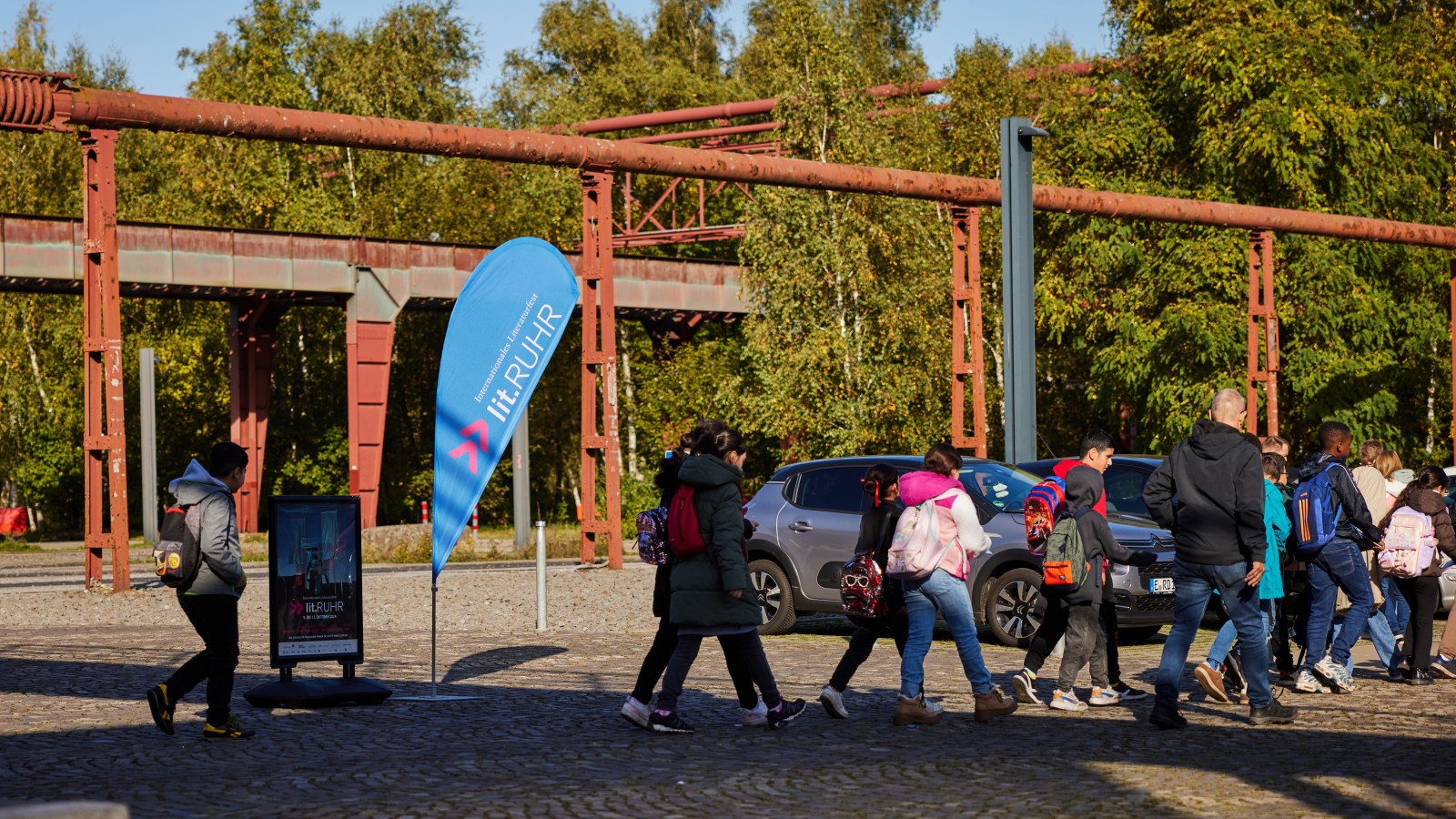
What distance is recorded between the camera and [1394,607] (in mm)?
11641

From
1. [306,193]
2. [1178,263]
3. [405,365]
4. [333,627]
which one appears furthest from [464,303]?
[405,365]

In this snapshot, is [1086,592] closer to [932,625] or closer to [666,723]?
[932,625]

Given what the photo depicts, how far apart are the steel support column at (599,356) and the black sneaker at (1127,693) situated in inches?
426

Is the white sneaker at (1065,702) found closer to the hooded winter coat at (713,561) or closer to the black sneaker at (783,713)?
the black sneaker at (783,713)

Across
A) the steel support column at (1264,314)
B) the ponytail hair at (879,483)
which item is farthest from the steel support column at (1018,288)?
the steel support column at (1264,314)

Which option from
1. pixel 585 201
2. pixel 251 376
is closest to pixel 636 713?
pixel 585 201

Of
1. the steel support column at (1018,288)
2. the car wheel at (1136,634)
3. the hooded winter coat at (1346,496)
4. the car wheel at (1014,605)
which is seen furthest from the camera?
the steel support column at (1018,288)

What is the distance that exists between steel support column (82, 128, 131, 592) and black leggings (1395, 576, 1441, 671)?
44.3ft

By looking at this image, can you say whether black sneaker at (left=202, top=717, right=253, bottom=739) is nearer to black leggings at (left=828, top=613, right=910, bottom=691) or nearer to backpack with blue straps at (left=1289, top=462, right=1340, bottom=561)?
black leggings at (left=828, top=613, right=910, bottom=691)

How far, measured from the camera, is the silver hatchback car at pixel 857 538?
1276 centimetres

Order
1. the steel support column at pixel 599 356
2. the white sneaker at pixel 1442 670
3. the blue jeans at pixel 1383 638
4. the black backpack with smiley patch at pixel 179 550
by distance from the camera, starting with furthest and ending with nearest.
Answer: the steel support column at pixel 599 356 → the white sneaker at pixel 1442 670 → the blue jeans at pixel 1383 638 → the black backpack with smiley patch at pixel 179 550

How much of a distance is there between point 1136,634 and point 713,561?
6.96m

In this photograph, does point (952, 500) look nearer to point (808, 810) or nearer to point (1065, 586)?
point (1065, 586)

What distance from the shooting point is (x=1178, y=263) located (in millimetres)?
33594
